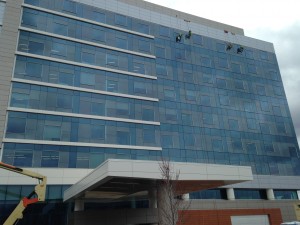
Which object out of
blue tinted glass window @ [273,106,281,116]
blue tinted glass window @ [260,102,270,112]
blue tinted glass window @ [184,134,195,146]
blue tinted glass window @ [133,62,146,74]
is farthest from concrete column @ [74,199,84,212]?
blue tinted glass window @ [273,106,281,116]

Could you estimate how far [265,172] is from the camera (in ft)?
146

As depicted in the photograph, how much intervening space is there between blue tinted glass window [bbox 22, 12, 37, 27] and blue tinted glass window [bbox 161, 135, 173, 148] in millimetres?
21169

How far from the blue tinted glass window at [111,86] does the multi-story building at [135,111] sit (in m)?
0.18

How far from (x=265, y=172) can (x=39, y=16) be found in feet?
124

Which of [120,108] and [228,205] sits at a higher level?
[120,108]

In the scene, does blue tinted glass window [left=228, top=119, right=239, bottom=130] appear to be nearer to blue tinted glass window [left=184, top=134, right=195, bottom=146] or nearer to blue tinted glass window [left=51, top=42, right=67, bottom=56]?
blue tinted glass window [left=184, top=134, right=195, bottom=146]

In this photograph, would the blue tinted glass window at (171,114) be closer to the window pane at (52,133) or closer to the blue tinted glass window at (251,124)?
the blue tinted glass window at (251,124)

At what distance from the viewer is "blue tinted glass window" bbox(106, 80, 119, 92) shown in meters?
38.3

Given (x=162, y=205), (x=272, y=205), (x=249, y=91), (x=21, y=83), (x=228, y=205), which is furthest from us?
(x=249, y=91)

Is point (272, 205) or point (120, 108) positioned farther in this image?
point (272, 205)

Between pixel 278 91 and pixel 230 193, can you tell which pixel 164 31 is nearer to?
pixel 278 91

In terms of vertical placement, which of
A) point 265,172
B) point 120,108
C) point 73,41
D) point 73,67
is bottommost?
point 265,172

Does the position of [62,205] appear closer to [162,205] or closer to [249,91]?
[162,205]

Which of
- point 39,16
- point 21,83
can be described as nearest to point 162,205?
point 21,83
